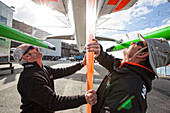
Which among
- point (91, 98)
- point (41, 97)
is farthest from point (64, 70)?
point (91, 98)

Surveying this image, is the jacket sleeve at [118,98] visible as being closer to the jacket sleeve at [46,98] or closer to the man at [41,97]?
the man at [41,97]

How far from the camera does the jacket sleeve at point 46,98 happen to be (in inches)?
30.9

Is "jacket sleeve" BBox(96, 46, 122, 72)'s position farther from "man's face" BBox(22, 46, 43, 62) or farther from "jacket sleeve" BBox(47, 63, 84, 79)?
"man's face" BBox(22, 46, 43, 62)

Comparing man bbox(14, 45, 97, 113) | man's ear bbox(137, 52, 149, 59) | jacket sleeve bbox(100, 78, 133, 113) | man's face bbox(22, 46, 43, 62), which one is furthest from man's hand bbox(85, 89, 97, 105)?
man's face bbox(22, 46, 43, 62)

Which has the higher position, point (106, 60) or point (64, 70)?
point (106, 60)

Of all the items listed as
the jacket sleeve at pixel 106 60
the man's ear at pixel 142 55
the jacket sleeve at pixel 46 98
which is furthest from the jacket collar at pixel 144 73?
the jacket sleeve at pixel 46 98

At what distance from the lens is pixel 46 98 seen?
2.59 ft

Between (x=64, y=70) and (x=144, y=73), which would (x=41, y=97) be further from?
(x=144, y=73)

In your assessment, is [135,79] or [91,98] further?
[91,98]

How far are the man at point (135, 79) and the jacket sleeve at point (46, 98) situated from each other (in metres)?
0.20

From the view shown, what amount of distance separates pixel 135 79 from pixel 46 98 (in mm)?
793

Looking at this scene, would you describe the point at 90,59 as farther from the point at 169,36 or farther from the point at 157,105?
the point at 157,105

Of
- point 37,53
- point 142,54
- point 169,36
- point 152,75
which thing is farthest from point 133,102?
point 169,36

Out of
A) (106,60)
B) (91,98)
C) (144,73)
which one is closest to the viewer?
(144,73)
